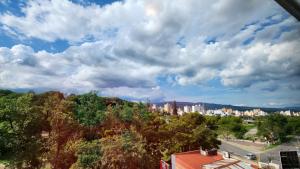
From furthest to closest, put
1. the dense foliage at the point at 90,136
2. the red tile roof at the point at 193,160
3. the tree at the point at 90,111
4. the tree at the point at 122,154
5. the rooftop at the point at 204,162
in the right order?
the tree at the point at 90,111
the dense foliage at the point at 90,136
the tree at the point at 122,154
the red tile roof at the point at 193,160
the rooftop at the point at 204,162

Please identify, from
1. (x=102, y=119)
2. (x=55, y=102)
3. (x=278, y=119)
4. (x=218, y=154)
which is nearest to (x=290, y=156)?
(x=218, y=154)

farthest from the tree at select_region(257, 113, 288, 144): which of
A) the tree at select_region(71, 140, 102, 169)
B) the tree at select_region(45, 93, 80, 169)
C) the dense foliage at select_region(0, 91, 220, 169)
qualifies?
the tree at select_region(71, 140, 102, 169)

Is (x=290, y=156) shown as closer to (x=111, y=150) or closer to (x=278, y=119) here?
(x=111, y=150)

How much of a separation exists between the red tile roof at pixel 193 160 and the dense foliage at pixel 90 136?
2.73 m

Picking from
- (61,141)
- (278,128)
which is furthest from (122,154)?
(278,128)

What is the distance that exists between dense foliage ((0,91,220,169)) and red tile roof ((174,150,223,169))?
273cm

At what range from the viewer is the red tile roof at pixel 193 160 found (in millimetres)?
21819

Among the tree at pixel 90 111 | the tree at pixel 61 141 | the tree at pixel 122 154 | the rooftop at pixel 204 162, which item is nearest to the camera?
the rooftop at pixel 204 162

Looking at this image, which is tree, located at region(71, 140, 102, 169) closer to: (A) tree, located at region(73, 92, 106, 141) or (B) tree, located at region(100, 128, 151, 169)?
(B) tree, located at region(100, 128, 151, 169)

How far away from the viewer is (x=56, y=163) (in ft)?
79.6

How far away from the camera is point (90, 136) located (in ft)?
107

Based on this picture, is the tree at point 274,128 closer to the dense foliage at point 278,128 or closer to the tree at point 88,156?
the dense foliage at point 278,128

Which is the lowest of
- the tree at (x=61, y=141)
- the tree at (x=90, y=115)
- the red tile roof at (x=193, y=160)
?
the red tile roof at (x=193, y=160)

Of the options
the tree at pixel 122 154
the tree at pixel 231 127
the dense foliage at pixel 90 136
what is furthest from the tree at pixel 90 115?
the tree at pixel 231 127
